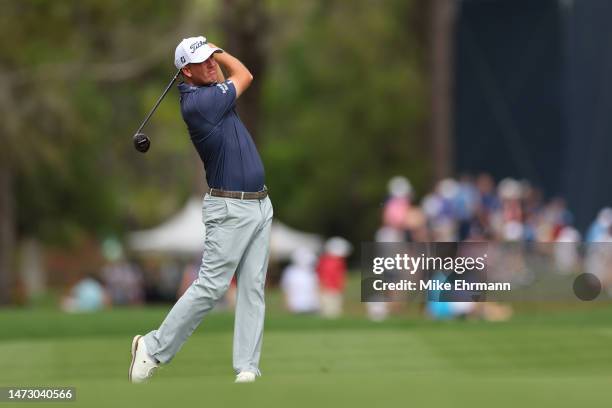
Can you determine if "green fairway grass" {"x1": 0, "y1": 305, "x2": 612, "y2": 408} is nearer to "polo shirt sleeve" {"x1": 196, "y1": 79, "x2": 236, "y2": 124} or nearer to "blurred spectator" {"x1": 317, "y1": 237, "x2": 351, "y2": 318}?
"polo shirt sleeve" {"x1": 196, "y1": 79, "x2": 236, "y2": 124}

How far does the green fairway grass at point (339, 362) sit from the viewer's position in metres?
7.41

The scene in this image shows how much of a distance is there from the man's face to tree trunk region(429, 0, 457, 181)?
27234 millimetres

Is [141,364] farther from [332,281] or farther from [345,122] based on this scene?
[345,122]

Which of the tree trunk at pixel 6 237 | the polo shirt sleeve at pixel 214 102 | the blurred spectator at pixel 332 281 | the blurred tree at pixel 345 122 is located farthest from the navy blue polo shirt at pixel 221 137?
the blurred tree at pixel 345 122

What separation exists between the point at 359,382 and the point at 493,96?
33.9 m

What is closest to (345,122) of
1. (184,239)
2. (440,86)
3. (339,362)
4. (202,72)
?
(184,239)

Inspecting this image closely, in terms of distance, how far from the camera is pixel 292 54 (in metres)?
60.5

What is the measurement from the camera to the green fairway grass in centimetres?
741

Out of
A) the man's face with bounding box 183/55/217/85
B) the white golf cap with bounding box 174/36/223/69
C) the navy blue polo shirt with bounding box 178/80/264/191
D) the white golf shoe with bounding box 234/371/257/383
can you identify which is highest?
the white golf cap with bounding box 174/36/223/69

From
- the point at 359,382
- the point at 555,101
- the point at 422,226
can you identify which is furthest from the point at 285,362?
the point at 555,101

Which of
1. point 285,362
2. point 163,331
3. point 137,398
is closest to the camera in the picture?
point 137,398

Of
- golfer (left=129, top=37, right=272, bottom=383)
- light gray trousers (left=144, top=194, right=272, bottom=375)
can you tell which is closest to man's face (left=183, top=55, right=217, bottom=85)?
golfer (left=129, top=37, right=272, bottom=383)

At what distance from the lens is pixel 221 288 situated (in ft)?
31.1

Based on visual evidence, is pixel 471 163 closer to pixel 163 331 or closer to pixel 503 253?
pixel 503 253
